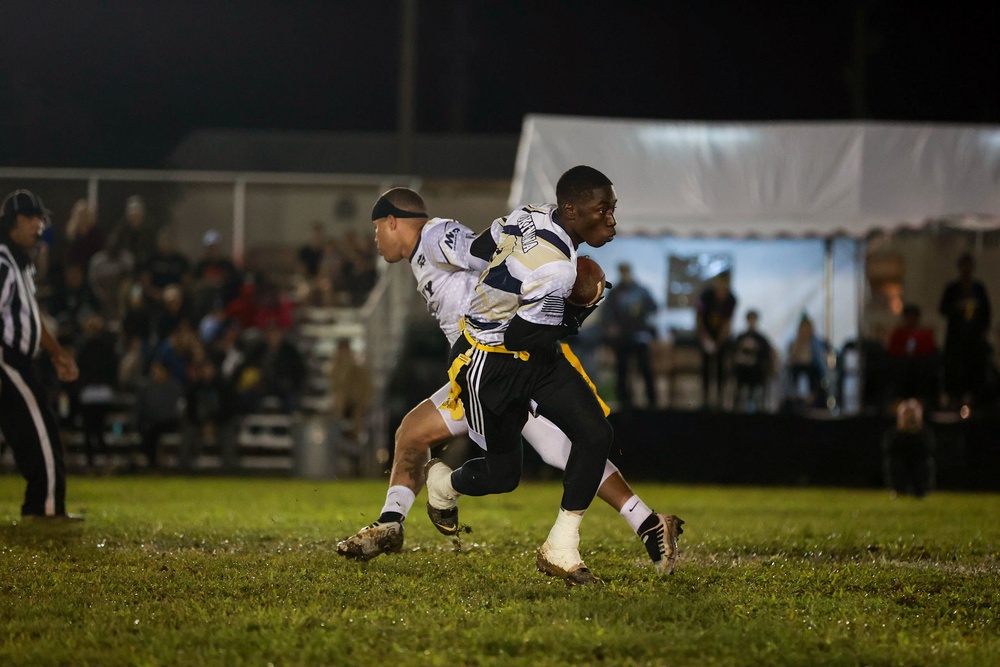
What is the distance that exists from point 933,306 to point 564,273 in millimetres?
13557

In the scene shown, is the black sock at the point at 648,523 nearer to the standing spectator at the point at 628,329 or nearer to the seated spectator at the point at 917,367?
the standing spectator at the point at 628,329

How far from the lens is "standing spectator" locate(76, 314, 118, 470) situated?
16625mm

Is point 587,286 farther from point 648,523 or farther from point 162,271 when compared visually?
point 162,271

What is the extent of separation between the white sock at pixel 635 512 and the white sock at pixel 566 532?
423mm

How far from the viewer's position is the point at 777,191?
53.5ft

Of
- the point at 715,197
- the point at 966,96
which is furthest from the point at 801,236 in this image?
the point at 966,96

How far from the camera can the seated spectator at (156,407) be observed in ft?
54.1

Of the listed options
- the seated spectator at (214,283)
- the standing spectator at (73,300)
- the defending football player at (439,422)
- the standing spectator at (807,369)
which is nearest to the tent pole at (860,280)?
the standing spectator at (807,369)

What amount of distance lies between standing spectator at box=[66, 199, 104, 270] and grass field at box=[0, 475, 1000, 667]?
8.90 metres

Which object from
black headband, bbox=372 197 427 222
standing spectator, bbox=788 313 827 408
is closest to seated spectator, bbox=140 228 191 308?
standing spectator, bbox=788 313 827 408

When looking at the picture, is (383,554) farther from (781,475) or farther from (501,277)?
(781,475)

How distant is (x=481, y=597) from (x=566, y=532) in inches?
24.4

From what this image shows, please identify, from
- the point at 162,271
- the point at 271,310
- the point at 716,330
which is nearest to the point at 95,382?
the point at 162,271

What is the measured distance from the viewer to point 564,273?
5734 millimetres
